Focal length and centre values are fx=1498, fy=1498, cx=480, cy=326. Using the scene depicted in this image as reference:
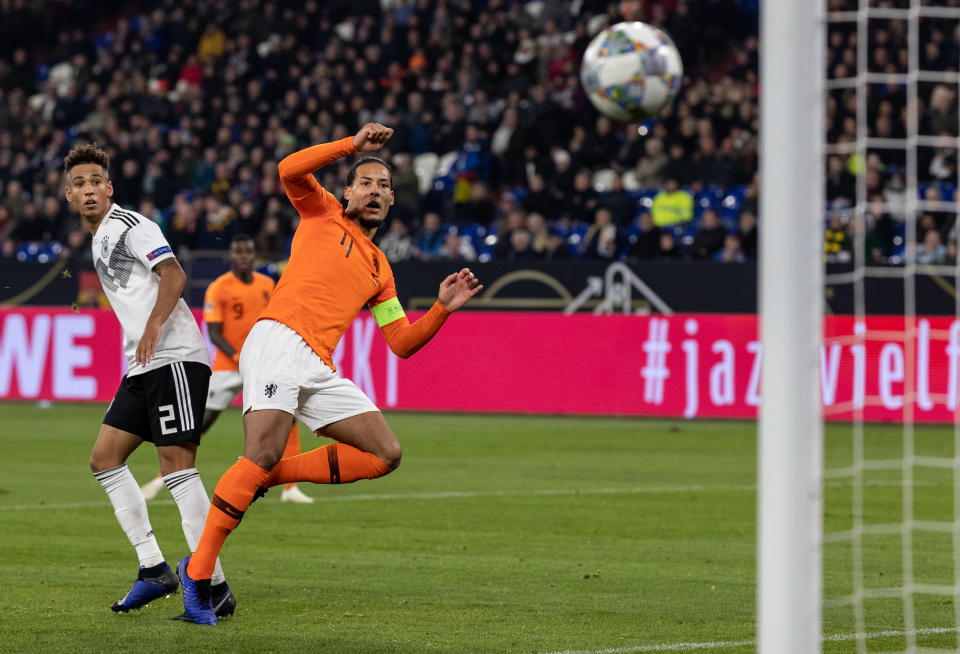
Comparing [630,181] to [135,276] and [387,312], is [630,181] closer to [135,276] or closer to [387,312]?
[387,312]

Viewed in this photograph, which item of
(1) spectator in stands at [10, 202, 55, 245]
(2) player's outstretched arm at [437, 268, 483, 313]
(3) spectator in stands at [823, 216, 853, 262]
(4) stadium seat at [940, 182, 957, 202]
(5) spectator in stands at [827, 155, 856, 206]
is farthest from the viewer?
(1) spectator in stands at [10, 202, 55, 245]

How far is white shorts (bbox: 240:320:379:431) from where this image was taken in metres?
6.14

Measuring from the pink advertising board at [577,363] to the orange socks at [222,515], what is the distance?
10485 mm

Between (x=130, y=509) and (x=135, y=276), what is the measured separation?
102cm

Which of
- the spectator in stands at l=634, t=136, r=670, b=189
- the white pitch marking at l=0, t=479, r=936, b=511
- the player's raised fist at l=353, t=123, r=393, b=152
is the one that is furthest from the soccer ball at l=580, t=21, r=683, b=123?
the player's raised fist at l=353, t=123, r=393, b=152

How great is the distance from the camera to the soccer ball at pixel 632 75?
1285 cm

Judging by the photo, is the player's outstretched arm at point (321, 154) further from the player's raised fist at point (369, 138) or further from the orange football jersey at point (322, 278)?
the orange football jersey at point (322, 278)

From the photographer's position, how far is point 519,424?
16.2m

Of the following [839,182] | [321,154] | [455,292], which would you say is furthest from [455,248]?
[321,154]

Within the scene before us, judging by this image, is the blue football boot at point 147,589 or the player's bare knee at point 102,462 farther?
the player's bare knee at point 102,462

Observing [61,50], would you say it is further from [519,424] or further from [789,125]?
[789,125]

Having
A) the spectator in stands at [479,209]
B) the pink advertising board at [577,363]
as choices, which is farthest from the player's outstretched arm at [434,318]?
the spectator in stands at [479,209]

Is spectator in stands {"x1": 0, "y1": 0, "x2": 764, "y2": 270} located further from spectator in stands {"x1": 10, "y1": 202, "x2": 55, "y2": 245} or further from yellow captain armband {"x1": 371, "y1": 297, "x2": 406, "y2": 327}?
yellow captain armband {"x1": 371, "y1": 297, "x2": 406, "y2": 327}

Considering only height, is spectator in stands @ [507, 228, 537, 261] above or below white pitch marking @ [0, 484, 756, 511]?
above
